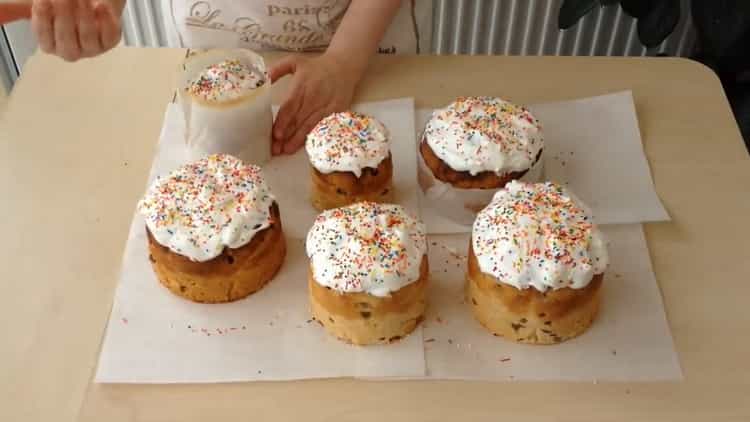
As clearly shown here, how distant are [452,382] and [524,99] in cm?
56

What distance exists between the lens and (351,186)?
1100mm

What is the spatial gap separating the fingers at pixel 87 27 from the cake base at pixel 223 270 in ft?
0.95

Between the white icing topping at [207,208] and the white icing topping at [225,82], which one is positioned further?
the white icing topping at [225,82]

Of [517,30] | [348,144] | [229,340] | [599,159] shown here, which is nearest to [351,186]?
[348,144]

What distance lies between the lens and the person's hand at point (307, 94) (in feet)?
4.05

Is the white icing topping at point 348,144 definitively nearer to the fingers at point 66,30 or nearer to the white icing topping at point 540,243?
the white icing topping at point 540,243

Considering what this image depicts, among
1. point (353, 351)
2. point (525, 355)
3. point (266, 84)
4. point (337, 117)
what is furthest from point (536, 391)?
point (266, 84)

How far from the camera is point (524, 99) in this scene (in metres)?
1.33

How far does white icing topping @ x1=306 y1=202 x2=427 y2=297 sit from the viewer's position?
0.94m

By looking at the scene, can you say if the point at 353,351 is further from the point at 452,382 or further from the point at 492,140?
the point at 492,140

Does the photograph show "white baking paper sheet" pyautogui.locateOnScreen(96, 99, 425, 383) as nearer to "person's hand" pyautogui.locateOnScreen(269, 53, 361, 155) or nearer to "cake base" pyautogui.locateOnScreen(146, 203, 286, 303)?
"cake base" pyautogui.locateOnScreen(146, 203, 286, 303)

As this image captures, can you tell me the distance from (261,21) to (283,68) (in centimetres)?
12

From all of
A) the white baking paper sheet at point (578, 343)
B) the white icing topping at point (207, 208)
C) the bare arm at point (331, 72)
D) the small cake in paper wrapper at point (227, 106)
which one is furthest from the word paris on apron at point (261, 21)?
the white baking paper sheet at point (578, 343)

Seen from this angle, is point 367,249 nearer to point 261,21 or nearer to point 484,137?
point 484,137
